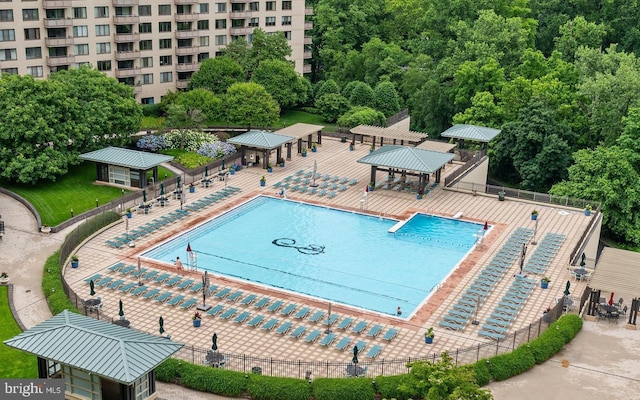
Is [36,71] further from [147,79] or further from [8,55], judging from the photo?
[147,79]

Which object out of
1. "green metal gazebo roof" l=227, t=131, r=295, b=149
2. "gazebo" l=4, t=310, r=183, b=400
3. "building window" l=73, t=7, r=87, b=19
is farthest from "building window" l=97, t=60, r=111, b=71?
"gazebo" l=4, t=310, r=183, b=400

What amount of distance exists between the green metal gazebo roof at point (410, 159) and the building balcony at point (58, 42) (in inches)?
1425

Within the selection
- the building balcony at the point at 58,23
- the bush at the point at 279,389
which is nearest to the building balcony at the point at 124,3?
the building balcony at the point at 58,23

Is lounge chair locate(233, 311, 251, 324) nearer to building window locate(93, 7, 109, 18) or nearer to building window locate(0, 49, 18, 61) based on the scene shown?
building window locate(0, 49, 18, 61)

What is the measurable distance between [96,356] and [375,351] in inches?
569

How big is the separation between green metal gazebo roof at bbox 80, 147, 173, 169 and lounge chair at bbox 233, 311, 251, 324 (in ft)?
73.8

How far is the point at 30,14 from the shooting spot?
7694 cm

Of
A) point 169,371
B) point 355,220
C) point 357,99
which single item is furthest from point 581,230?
point 357,99

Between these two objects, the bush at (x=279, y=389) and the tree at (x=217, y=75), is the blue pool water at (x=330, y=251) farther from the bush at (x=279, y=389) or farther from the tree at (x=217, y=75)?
the tree at (x=217, y=75)

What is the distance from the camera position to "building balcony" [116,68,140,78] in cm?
8512

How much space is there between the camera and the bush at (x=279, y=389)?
33562 millimetres

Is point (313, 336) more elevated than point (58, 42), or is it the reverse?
point (58, 42)

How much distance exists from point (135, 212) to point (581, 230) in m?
33.8

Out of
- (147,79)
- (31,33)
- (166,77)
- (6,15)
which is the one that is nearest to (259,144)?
(147,79)
